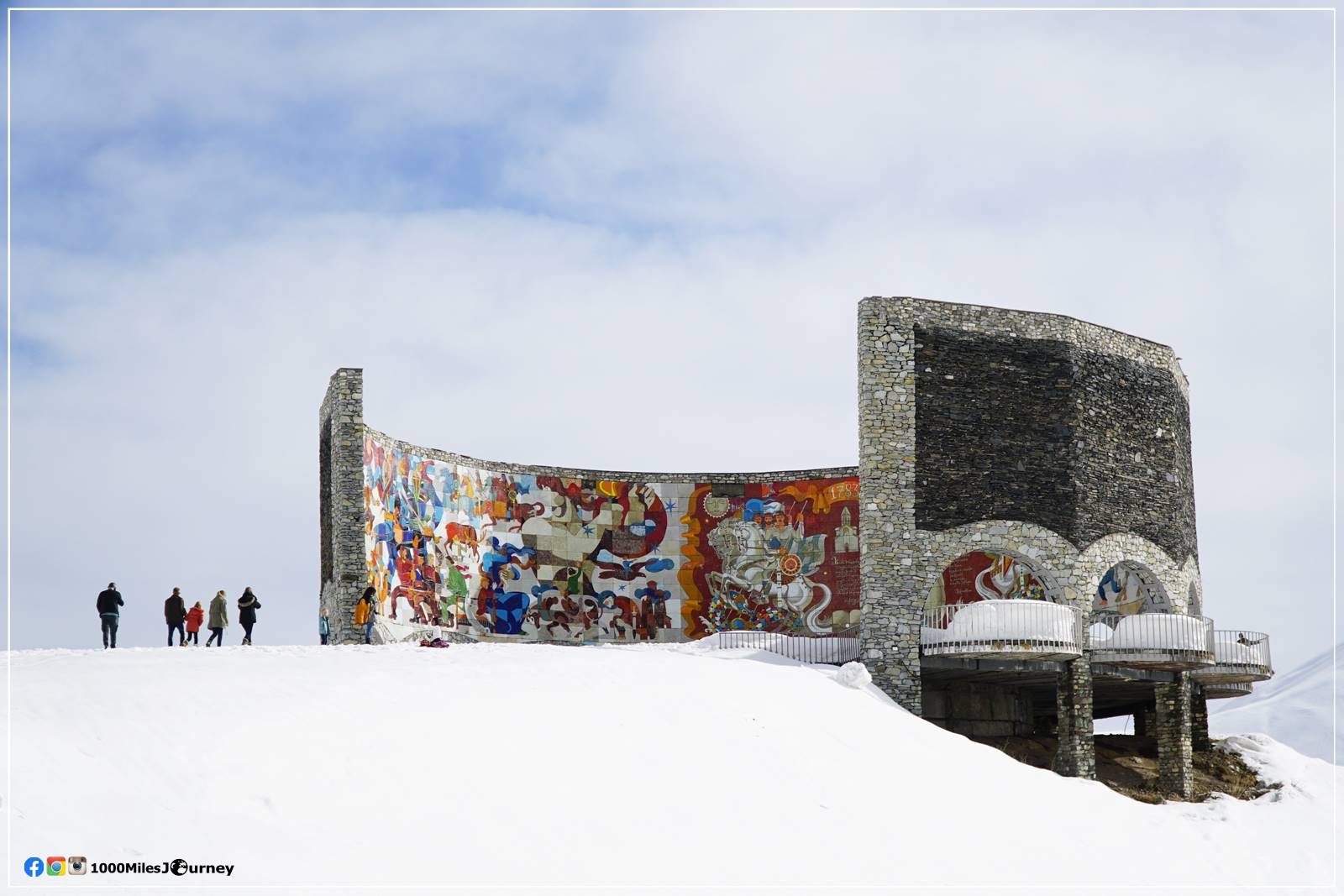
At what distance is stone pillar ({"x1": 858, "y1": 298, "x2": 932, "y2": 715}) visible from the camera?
32.0m

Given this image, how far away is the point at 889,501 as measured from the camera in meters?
32.6

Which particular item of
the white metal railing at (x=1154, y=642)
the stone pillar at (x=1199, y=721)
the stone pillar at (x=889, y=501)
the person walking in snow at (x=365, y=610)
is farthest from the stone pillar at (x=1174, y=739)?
the person walking in snow at (x=365, y=610)

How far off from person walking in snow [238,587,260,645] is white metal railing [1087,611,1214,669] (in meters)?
16.9

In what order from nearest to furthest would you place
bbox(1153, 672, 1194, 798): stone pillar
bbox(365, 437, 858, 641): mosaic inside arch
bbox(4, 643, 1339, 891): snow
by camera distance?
bbox(4, 643, 1339, 891): snow
bbox(1153, 672, 1194, 798): stone pillar
bbox(365, 437, 858, 641): mosaic inside arch

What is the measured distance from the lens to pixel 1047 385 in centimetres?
3369

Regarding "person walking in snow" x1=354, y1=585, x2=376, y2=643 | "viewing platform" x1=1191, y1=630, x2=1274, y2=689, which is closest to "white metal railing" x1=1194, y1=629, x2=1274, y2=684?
"viewing platform" x1=1191, y1=630, x2=1274, y2=689

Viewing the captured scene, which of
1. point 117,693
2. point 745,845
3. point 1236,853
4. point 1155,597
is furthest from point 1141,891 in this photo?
point 117,693

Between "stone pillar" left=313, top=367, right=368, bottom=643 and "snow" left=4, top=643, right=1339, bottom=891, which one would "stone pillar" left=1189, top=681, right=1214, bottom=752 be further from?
"stone pillar" left=313, top=367, right=368, bottom=643

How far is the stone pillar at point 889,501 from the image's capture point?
32031 mm

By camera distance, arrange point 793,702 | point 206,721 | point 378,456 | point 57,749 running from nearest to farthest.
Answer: point 57,749 → point 206,721 → point 793,702 → point 378,456

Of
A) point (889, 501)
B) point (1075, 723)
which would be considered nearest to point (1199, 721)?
point (1075, 723)

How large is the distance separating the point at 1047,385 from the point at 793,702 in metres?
10.5

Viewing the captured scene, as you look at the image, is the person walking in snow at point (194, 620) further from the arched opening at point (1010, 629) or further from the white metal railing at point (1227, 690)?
the white metal railing at point (1227, 690)

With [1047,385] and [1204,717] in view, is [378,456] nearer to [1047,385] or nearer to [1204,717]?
[1047,385]
